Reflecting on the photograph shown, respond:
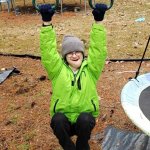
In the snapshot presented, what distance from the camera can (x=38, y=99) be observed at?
176 inches

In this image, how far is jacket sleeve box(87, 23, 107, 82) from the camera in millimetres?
2807

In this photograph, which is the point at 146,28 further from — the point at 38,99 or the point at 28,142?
the point at 28,142

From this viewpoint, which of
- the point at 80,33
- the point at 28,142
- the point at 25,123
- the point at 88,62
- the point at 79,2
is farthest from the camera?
the point at 79,2

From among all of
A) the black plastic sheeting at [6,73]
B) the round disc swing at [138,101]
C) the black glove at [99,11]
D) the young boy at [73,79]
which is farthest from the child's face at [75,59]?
the black plastic sheeting at [6,73]

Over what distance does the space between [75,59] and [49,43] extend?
0.24 metres

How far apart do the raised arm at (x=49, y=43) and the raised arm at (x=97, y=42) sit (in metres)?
0.24

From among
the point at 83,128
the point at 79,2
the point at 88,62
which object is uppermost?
the point at 88,62

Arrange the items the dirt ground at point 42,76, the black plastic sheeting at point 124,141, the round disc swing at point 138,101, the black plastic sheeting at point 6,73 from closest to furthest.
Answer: the round disc swing at point 138,101 → the black plastic sheeting at point 124,141 → the dirt ground at point 42,76 → the black plastic sheeting at point 6,73

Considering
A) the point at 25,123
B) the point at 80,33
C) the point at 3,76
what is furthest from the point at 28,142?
the point at 80,33

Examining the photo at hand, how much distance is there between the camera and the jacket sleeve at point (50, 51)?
273 cm

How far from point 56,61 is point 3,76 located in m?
2.54

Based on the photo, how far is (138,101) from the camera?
328 cm

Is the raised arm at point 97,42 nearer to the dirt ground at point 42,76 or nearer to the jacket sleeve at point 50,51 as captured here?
the jacket sleeve at point 50,51

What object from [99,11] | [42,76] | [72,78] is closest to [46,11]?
[99,11]
